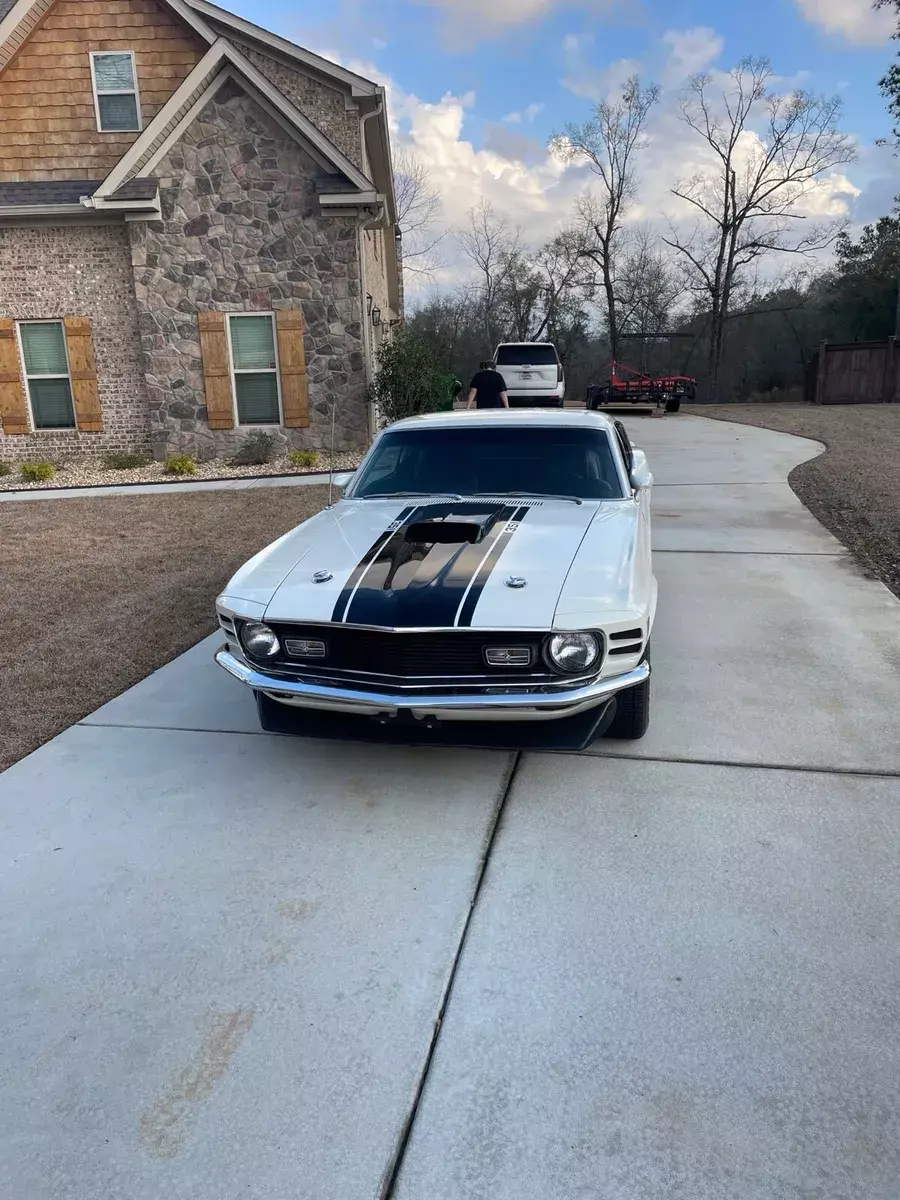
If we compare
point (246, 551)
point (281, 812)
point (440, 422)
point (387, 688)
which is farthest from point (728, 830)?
point (246, 551)

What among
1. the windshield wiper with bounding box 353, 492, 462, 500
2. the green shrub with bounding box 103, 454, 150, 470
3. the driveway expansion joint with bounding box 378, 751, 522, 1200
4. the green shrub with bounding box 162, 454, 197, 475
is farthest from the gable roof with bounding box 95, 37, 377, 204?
the driveway expansion joint with bounding box 378, 751, 522, 1200

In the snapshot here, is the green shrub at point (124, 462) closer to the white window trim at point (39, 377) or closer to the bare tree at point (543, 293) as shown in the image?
the white window trim at point (39, 377)

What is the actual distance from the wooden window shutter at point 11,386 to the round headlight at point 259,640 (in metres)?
12.4

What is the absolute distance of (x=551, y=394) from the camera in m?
20.1

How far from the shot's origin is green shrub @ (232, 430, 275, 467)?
526 inches

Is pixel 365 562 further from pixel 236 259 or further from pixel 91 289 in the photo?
pixel 91 289

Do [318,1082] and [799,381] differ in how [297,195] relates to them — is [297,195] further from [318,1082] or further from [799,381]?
[799,381]

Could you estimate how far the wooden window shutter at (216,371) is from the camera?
518 inches

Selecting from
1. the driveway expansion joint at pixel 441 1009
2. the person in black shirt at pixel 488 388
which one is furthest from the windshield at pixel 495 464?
the person in black shirt at pixel 488 388

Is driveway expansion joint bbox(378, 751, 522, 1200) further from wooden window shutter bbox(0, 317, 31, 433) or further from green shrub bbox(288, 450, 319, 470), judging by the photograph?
wooden window shutter bbox(0, 317, 31, 433)

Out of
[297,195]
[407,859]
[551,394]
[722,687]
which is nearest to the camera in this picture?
[407,859]

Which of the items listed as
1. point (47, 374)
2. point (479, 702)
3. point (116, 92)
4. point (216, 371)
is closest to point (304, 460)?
point (216, 371)

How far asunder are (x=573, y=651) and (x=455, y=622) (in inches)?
18.2

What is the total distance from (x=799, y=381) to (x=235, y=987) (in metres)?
39.7
